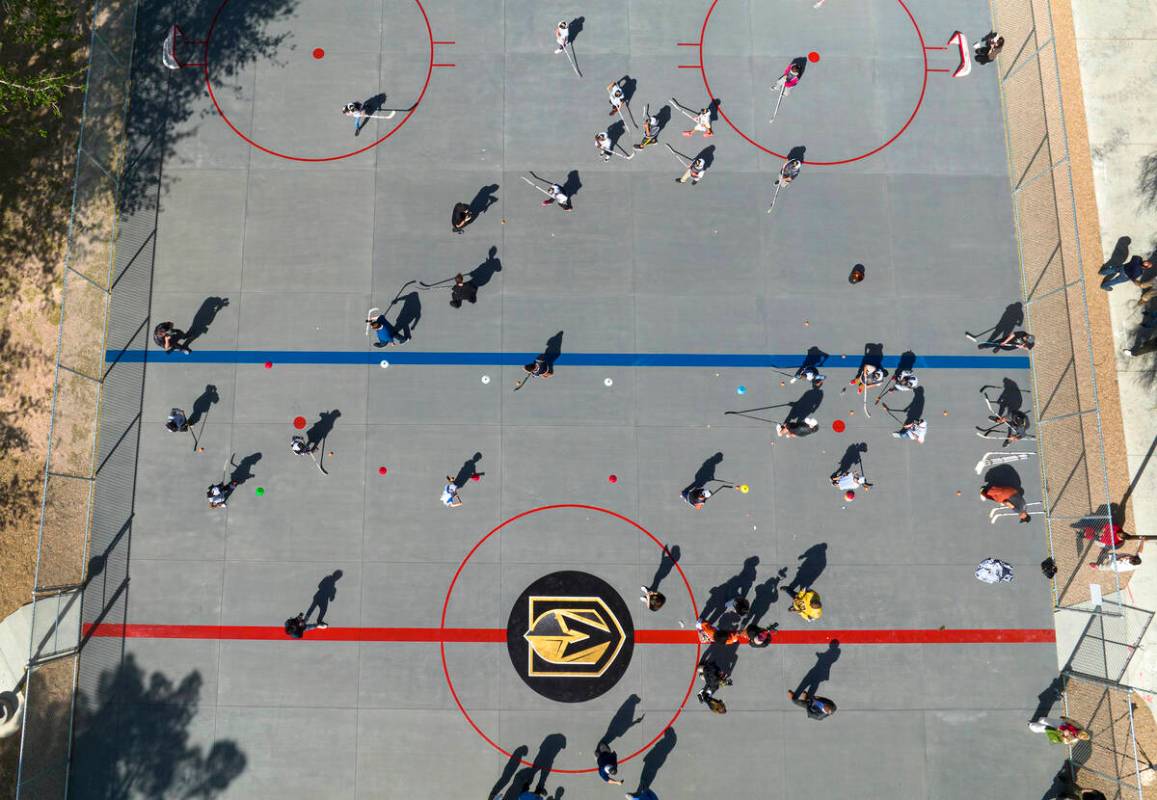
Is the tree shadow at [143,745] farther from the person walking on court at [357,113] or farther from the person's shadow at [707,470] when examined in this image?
the person walking on court at [357,113]

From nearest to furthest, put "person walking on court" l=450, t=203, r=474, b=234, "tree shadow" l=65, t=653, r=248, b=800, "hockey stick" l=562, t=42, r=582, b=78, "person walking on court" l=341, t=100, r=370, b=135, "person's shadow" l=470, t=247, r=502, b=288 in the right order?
"tree shadow" l=65, t=653, r=248, b=800 → "person walking on court" l=450, t=203, r=474, b=234 → "person's shadow" l=470, t=247, r=502, b=288 → "person walking on court" l=341, t=100, r=370, b=135 → "hockey stick" l=562, t=42, r=582, b=78

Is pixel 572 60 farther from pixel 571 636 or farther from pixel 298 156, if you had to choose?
pixel 571 636

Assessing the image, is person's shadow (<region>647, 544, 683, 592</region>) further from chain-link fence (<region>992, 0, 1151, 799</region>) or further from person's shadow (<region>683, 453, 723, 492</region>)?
chain-link fence (<region>992, 0, 1151, 799</region>)

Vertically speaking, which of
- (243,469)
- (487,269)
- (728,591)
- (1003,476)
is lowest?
(728,591)

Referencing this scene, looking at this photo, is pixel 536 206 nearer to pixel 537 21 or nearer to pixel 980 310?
pixel 537 21

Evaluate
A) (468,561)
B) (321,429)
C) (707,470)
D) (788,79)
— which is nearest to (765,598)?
(707,470)

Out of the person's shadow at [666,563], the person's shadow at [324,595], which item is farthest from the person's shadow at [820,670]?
the person's shadow at [324,595]

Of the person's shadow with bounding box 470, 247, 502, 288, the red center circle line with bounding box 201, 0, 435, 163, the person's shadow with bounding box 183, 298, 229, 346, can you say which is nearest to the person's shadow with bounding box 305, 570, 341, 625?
the person's shadow with bounding box 183, 298, 229, 346
